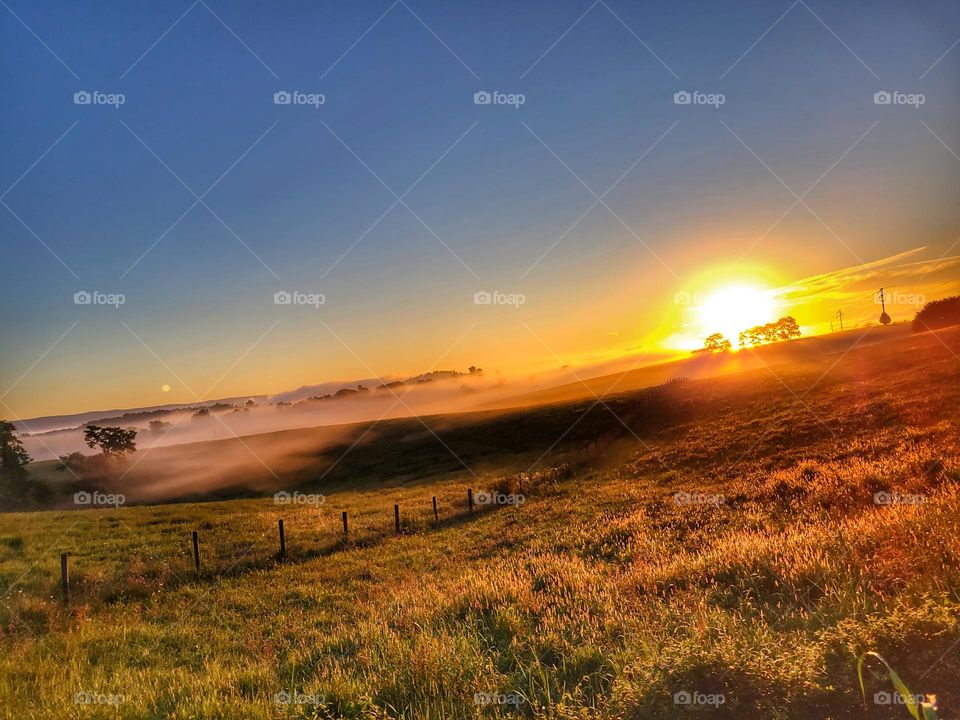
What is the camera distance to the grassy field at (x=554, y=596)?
4.93 meters

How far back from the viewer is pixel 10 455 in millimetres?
48938

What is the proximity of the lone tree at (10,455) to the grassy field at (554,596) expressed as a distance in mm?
20188

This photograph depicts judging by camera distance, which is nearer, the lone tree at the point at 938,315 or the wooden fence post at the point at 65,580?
the wooden fence post at the point at 65,580

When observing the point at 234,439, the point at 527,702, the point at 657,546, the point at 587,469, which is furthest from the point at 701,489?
the point at 234,439

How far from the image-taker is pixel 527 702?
520cm

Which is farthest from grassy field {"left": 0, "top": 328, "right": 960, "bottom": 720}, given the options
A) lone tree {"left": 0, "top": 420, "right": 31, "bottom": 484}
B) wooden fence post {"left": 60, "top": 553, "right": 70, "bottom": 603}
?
lone tree {"left": 0, "top": 420, "right": 31, "bottom": 484}

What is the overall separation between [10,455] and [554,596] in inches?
2252

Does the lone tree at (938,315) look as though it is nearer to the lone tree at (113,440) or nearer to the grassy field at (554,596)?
the grassy field at (554,596)

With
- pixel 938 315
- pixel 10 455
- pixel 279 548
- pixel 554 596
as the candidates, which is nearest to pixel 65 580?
pixel 279 548

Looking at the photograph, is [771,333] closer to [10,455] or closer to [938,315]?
[938,315]

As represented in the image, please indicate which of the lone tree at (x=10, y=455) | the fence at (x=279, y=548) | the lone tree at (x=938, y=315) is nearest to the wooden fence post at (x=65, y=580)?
the fence at (x=279, y=548)

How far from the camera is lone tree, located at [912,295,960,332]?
68.8 meters

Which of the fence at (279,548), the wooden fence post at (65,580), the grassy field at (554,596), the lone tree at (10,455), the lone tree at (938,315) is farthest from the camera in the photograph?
the lone tree at (938,315)

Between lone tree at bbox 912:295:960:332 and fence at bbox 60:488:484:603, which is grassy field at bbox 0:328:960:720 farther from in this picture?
lone tree at bbox 912:295:960:332
